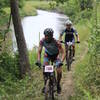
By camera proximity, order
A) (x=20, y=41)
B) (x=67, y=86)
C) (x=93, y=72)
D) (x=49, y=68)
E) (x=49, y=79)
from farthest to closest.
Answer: (x=20, y=41) < (x=67, y=86) < (x=93, y=72) < (x=49, y=79) < (x=49, y=68)

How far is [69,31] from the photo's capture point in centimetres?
1105

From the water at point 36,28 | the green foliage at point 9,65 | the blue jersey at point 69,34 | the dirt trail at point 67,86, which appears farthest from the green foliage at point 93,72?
the water at point 36,28

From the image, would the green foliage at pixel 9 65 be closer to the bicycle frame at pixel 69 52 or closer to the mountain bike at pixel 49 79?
the bicycle frame at pixel 69 52

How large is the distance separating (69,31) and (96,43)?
256 cm

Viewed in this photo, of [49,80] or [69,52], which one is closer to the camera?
[49,80]

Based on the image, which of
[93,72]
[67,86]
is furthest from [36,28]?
[93,72]

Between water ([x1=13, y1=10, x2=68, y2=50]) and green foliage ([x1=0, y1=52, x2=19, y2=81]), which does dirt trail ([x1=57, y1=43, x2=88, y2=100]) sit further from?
water ([x1=13, y1=10, x2=68, y2=50])

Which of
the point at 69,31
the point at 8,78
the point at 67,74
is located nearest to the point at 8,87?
the point at 8,78

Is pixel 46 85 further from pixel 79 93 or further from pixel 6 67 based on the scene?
pixel 6 67

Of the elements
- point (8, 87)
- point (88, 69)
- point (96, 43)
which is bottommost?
point (8, 87)

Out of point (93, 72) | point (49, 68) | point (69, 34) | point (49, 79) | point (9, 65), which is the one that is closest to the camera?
point (49, 68)

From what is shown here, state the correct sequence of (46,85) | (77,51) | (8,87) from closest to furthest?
1. (46,85)
2. (8,87)
3. (77,51)

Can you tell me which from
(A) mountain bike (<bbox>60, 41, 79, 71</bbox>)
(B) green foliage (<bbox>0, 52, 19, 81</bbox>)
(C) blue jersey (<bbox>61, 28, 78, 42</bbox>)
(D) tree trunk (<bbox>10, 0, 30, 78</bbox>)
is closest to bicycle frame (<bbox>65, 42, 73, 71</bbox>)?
(A) mountain bike (<bbox>60, 41, 79, 71</bbox>)

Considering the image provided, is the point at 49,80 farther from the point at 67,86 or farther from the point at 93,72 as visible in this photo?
the point at 67,86
